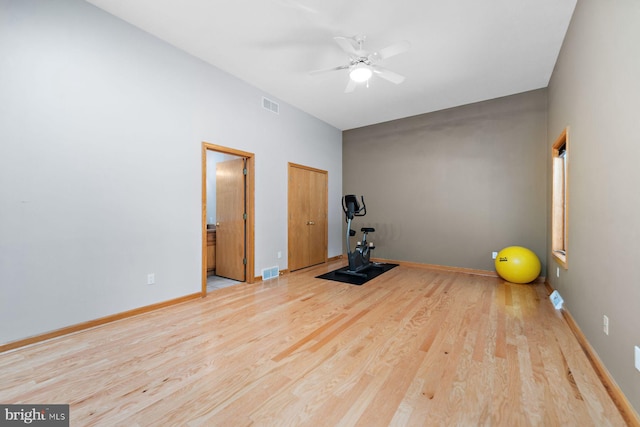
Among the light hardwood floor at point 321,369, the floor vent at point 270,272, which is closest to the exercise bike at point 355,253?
the floor vent at point 270,272

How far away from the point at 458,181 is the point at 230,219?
439cm

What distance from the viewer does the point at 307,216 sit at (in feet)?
18.9

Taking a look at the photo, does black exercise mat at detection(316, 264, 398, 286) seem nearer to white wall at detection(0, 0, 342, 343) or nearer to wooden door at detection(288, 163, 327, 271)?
wooden door at detection(288, 163, 327, 271)

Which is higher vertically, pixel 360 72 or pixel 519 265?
pixel 360 72

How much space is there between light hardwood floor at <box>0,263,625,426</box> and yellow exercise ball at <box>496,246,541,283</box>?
106 centimetres

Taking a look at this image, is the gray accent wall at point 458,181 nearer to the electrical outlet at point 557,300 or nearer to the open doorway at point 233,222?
the electrical outlet at point 557,300

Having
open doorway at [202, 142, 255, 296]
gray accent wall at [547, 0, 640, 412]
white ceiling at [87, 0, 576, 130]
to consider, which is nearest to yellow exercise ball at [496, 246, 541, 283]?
gray accent wall at [547, 0, 640, 412]

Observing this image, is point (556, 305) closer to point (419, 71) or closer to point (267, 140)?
point (419, 71)

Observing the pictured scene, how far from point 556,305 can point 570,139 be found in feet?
6.43

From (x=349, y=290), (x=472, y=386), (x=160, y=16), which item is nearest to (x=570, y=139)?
(x=472, y=386)

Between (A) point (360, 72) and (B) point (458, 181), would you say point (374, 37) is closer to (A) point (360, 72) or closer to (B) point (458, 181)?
(A) point (360, 72)

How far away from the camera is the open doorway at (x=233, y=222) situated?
4.46 meters

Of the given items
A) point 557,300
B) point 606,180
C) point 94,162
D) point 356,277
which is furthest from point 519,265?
point 94,162

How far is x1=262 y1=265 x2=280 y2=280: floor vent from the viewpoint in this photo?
4664mm
